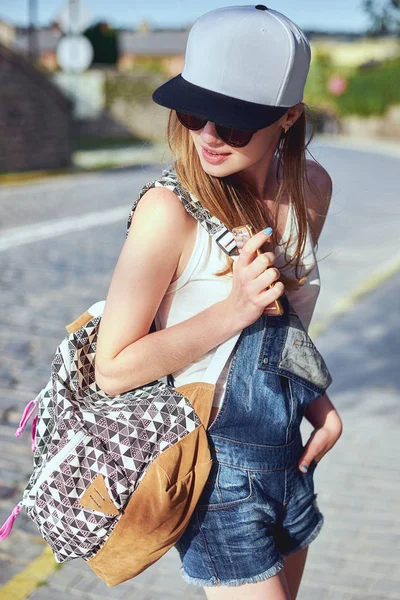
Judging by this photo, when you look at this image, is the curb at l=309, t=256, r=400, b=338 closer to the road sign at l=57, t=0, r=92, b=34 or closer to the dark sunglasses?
the dark sunglasses

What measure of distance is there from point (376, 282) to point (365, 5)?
5068 mm

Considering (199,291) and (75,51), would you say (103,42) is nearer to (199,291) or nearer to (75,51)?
(75,51)

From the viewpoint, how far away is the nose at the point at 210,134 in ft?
5.65

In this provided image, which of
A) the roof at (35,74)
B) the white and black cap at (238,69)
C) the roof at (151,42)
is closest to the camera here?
the white and black cap at (238,69)

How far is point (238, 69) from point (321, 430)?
914 mm

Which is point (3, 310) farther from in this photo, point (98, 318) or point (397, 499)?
point (98, 318)

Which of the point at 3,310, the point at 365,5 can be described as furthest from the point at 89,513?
the point at 3,310

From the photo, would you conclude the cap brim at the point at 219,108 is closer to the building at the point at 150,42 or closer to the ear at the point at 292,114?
the ear at the point at 292,114

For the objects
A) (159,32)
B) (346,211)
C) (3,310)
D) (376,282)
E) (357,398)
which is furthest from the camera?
(159,32)

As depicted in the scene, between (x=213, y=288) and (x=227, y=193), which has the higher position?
(x=227, y=193)

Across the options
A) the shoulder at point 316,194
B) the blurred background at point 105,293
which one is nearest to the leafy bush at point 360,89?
the blurred background at point 105,293

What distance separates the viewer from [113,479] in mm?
1700

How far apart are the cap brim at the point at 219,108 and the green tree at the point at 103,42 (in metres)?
45.3

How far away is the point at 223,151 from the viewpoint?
1.75 m
